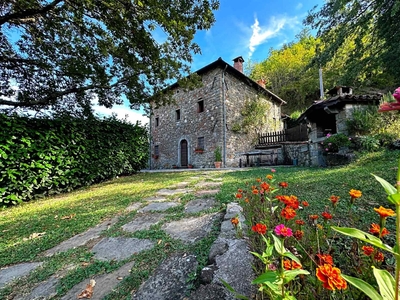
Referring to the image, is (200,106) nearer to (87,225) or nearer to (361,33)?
(361,33)

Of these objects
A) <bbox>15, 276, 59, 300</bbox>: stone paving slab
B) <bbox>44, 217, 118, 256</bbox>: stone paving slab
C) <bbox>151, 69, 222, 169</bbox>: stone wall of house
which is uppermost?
<bbox>151, 69, 222, 169</bbox>: stone wall of house

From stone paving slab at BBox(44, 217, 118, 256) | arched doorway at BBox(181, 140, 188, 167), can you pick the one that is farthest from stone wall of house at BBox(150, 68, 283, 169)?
stone paving slab at BBox(44, 217, 118, 256)

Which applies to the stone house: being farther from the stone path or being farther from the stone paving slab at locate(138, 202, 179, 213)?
the stone path

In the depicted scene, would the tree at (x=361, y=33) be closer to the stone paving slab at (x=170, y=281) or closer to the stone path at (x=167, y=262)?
the stone path at (x=167, y=262)

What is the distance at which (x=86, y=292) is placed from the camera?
1082mm

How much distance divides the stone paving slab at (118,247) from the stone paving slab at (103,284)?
0.59 ft

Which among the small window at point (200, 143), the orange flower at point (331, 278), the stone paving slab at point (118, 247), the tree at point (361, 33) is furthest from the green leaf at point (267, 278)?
the small window at point (200, 143)

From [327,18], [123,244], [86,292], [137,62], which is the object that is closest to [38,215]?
[123,244]

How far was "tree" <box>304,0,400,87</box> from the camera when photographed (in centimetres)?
477

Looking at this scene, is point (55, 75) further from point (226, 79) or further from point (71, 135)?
point (226, 79)

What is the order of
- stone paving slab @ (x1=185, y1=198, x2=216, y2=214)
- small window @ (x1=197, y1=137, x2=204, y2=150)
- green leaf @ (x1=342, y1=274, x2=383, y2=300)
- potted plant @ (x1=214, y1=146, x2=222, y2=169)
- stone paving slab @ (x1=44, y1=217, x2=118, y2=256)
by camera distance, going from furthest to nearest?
small window @ (x1=197, y1=137, x2=204, y2=150) → potted plant @ (x1=214, y1=146, x2=222, y2=169) → stone paving slab @ (x1=185, y1=198, x2=216, y2=214) → stone paving slab @ (x1=44, y1=217, x2=118, y2=256) → green leaf @ (x1=342, y1=274, x2=383, y2=300)

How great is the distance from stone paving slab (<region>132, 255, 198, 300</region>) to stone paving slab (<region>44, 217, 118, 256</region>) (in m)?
1.03

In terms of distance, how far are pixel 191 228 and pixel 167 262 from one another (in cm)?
53

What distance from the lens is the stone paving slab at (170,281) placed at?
0.98 meters
